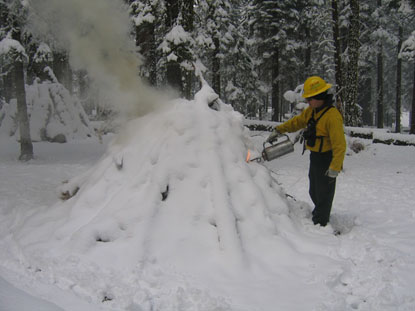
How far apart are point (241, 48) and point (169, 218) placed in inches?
928

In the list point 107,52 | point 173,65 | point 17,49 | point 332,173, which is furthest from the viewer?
point 173,65

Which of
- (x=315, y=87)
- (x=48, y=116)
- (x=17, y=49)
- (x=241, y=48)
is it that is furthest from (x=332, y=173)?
(x=241, y=48)

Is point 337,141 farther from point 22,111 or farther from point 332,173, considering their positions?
point 22,111

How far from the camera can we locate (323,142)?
4.95 meters

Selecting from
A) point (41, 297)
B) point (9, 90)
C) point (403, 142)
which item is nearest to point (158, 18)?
point (41, 297)

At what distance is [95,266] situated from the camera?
3688mm

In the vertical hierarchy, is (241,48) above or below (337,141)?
above

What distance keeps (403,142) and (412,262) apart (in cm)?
A: 1270

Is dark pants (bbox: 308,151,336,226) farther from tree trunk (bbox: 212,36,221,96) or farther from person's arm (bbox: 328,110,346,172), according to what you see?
tree trunk (bbox: 212,36,221,96)

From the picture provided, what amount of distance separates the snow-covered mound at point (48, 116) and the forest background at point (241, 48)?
1200 millimetres

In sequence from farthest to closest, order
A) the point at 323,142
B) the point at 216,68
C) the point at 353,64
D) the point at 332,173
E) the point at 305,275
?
1. the point at 216,68
2. the point at 353,64
3. the point at 323,142
4. the point at 332,173
5. the point at 305,275

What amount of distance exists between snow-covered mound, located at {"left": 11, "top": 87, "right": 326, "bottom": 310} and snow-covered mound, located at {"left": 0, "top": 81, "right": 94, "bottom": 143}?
12.2 metres

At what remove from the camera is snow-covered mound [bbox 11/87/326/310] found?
360cm

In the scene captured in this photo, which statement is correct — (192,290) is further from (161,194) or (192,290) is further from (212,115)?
(212,115)
